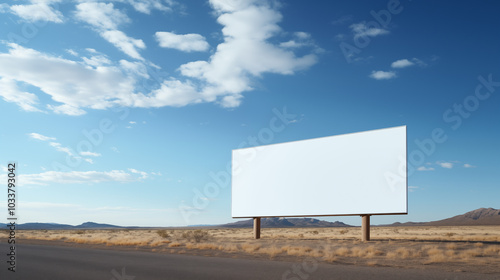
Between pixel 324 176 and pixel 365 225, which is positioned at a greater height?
pixel 324 176

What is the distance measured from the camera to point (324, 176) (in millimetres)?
24484

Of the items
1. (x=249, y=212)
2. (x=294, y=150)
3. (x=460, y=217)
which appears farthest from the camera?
(x=460, y=217)

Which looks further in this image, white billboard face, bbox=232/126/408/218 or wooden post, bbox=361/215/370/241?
wooden post, bbox=361/215/370/241

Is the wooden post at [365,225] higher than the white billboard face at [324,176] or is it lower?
lower

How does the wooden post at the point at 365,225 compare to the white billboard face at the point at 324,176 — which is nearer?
the white billboard face at the point at 324,176

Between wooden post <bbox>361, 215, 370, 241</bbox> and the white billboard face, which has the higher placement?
the white billboard face

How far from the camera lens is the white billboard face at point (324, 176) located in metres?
21.6

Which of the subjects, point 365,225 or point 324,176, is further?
point 324,176

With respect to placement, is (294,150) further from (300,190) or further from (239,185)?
(239,185)

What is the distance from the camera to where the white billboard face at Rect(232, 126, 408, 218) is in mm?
21594

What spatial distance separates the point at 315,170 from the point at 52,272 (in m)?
16.9

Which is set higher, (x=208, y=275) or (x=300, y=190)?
(x=300, y=190)

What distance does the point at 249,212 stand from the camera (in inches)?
1138

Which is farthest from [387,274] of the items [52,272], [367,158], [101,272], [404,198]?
[367,158]
